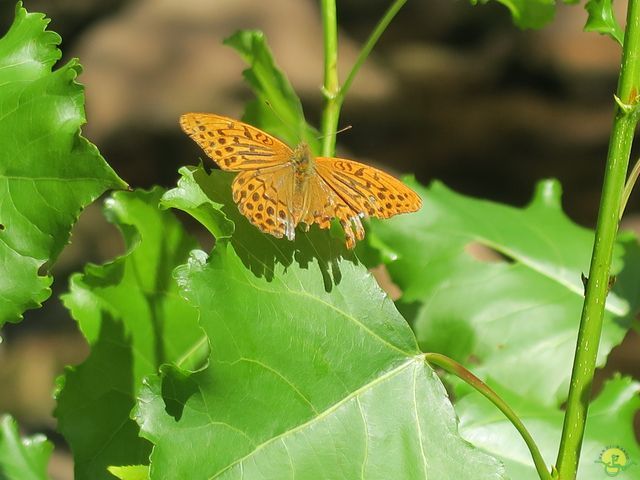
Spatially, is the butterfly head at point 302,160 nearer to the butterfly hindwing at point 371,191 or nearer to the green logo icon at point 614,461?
the butterfly hindwing at point 371,191

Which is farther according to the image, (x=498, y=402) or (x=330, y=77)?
(x=330, y=77)

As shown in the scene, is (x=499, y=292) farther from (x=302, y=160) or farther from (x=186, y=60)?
(x=186, y=60)

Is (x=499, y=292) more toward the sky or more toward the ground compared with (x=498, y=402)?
more toward the ground

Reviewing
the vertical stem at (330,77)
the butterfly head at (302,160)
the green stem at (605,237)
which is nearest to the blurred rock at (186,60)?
the vertical stem at (330,77)

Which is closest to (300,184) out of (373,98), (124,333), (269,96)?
(124,333)

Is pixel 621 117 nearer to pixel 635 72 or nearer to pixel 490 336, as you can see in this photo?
pixel 635 72

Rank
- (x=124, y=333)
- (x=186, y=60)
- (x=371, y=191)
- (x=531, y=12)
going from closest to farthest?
1. (x=371, y=191)
2. (x=124, y=333)
3. (x=531, y=12)
4. (x=186, y=60)
